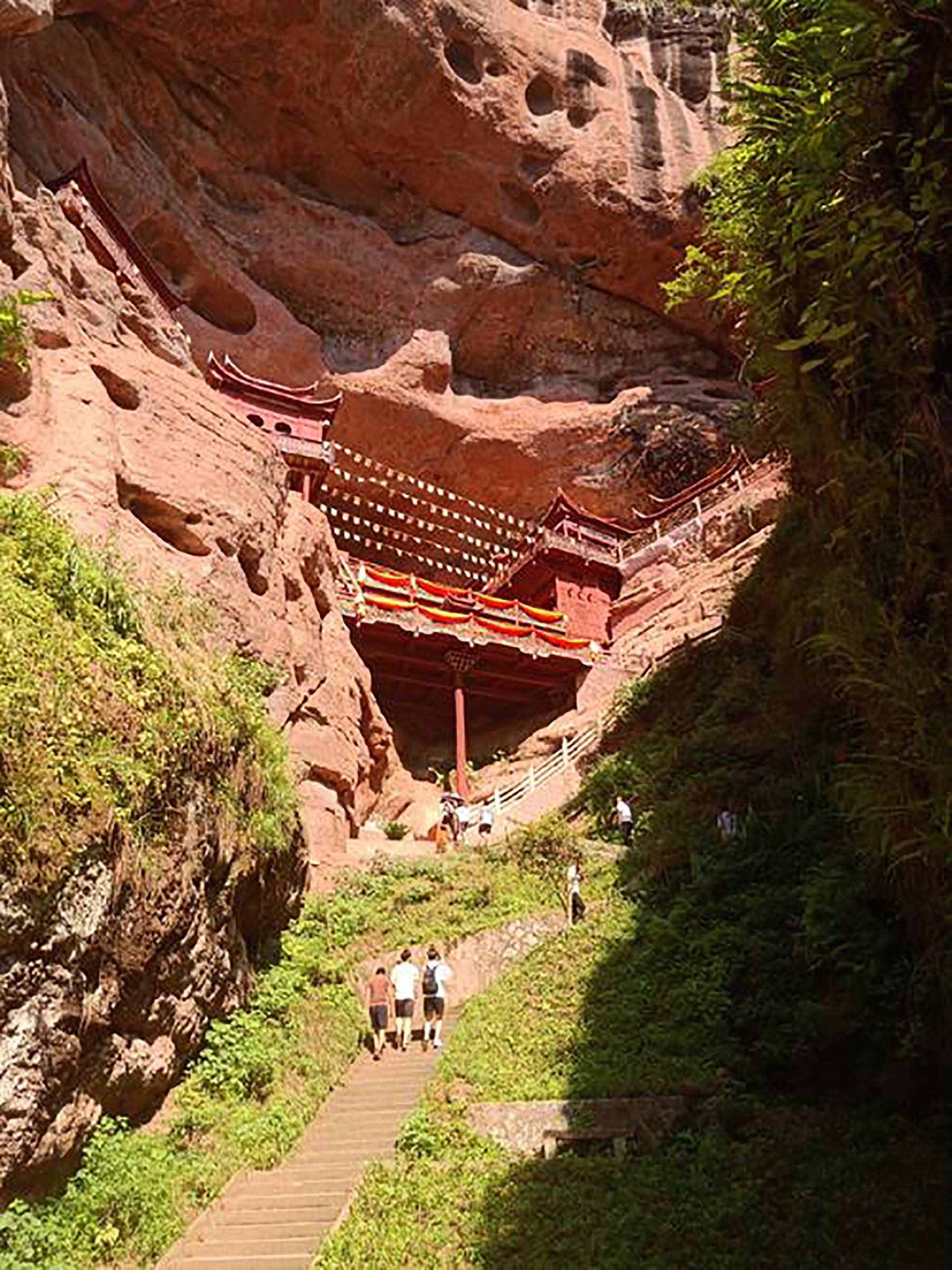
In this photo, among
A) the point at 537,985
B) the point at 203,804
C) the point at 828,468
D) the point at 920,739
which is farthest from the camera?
the point at 537,985

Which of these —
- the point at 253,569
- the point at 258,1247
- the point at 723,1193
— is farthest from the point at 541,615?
the point at 723,1193

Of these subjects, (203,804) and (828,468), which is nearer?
(828,468)

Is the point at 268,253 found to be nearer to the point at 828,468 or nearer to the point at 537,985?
the point at 537,985

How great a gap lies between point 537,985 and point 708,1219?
4.95 m

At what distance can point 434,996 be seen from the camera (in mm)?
12812

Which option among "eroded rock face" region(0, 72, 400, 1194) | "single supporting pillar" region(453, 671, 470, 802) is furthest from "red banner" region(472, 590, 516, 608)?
"eroded rock face" region(0, 72, 400, 1194)

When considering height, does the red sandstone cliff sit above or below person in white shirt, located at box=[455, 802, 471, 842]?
above

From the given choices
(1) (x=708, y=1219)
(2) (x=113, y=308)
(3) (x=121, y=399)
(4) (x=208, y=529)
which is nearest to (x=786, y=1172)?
(1) (x=708, y=1219)

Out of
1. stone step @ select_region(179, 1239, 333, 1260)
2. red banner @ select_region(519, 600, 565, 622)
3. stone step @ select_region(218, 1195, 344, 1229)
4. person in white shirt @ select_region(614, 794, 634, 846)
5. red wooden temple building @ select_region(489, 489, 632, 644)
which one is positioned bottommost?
stone step @ select_region(179, 1239, 333, 1260)

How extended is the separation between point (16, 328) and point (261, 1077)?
32.8 feet

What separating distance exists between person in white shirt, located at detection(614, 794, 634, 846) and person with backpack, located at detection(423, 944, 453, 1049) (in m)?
4.77

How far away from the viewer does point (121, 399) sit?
18.4m

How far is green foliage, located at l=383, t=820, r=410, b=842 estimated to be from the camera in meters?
20.5

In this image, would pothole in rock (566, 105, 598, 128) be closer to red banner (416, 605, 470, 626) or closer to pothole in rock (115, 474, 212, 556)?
red banner (416, 605, 470, 626)
